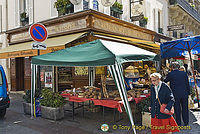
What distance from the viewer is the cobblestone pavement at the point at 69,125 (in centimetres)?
495

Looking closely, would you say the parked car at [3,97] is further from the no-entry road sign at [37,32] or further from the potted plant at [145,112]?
the potted plant at [145,112]

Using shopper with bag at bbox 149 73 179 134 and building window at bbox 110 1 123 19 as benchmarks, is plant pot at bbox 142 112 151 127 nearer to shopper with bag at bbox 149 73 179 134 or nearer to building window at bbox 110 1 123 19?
shopper with bag at bbox 149 73 179 134

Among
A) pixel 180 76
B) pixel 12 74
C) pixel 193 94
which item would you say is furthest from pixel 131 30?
pixel 12 74

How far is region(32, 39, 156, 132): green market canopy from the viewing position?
4.23 meters

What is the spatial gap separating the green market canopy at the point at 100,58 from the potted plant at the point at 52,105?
127 centimetres

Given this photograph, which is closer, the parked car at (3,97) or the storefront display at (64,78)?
the parked car at (3,97)

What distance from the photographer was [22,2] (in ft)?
41.9

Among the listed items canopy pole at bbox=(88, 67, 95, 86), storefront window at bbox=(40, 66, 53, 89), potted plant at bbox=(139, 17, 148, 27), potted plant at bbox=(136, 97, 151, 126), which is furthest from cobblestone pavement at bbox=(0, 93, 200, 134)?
potted plant at bbox=(139, 17, 148, 27)

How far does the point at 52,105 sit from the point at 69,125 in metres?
0.96

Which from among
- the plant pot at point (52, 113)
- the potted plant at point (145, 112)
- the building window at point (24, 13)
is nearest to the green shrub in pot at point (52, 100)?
the plant pot at point (52, 113)

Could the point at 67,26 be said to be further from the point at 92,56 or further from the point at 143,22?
the point at 143,22

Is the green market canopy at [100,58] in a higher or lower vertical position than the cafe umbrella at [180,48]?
lower

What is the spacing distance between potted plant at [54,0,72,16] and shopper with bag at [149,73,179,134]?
704 cm

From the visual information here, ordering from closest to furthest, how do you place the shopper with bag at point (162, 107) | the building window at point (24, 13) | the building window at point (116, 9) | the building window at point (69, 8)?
the shopper with bag at point (162, 107)
the building window at point (69, 8)
the building window at point (116, 9)
the building window at point (24, 13)
